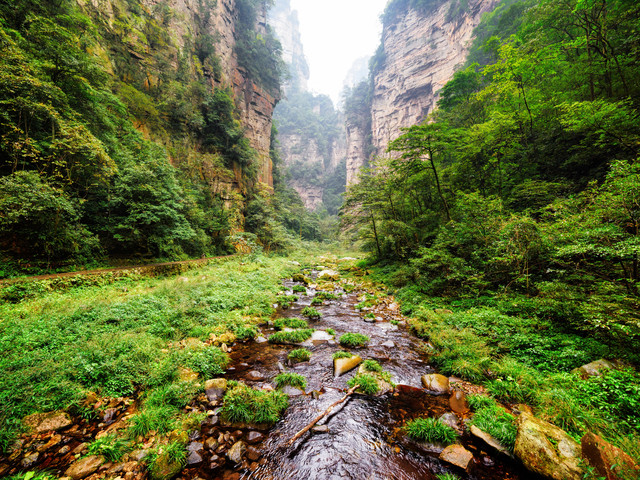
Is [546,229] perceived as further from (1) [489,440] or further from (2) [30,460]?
(2) [30,460]

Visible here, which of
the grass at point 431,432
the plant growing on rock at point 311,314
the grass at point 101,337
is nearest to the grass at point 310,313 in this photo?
the plant growing on rock at point 311,314

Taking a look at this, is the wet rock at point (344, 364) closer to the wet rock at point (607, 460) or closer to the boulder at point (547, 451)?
the boulder at point (547, 451)

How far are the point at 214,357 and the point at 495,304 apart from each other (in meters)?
7.72

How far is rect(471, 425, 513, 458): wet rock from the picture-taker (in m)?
2.80

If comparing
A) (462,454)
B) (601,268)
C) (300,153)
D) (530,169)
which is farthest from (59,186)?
(300,153)

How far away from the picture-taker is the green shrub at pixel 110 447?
8.85 feet

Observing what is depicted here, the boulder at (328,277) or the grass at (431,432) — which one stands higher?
the grass at (431,432)

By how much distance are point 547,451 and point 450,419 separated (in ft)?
3.96

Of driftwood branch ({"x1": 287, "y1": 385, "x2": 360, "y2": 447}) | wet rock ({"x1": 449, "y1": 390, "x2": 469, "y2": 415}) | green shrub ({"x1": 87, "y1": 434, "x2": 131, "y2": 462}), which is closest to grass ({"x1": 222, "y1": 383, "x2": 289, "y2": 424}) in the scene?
driftwood branch ({"x1": 287, "y1": 385, "x2": 360, "y2": 447})

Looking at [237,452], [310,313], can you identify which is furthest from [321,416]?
[310,313]

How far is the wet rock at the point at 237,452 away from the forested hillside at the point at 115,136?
905 centimetres

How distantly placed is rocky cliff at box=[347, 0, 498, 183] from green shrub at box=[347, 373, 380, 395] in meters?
32.8

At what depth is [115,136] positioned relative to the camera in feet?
36.5

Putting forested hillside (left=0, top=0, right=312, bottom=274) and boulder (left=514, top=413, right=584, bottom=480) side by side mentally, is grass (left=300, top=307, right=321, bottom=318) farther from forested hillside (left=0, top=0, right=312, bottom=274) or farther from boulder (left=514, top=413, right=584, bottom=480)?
forested hillside (left=0, top=0, right=312, bottom=274)
